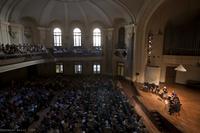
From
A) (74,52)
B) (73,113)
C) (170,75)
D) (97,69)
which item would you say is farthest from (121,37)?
(73,113)

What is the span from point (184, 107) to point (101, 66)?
1336cm

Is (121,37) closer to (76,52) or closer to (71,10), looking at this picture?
(76,52)

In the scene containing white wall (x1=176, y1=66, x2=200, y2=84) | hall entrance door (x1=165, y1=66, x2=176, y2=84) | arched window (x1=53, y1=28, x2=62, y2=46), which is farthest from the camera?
arched window (x1=53, y1=28, x2=62, y2=46)

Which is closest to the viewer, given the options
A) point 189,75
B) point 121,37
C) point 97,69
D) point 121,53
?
point 189,75

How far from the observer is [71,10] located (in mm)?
21469

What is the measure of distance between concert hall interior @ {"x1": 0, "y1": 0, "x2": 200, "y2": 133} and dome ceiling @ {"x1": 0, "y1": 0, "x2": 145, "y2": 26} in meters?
0.12

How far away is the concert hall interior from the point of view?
959cm

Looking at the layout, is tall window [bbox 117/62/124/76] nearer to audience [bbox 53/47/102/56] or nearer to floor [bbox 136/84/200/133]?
audience [bbox 53/47/102/56]

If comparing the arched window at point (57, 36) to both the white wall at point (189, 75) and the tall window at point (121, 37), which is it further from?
the white wall at point (189, 75)

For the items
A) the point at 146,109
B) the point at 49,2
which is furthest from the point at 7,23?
the point at 146,109

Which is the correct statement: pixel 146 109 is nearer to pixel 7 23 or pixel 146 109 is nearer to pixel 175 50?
pixel 175 50

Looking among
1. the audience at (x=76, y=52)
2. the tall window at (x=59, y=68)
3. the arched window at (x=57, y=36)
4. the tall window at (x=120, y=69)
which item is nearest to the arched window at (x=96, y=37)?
the audience at (x=76, y=52)

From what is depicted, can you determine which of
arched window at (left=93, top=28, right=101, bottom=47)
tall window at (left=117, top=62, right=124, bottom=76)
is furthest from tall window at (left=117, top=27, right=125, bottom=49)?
arched window at (left=93, top=28, right=101, bottom=47)

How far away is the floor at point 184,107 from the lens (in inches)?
359
